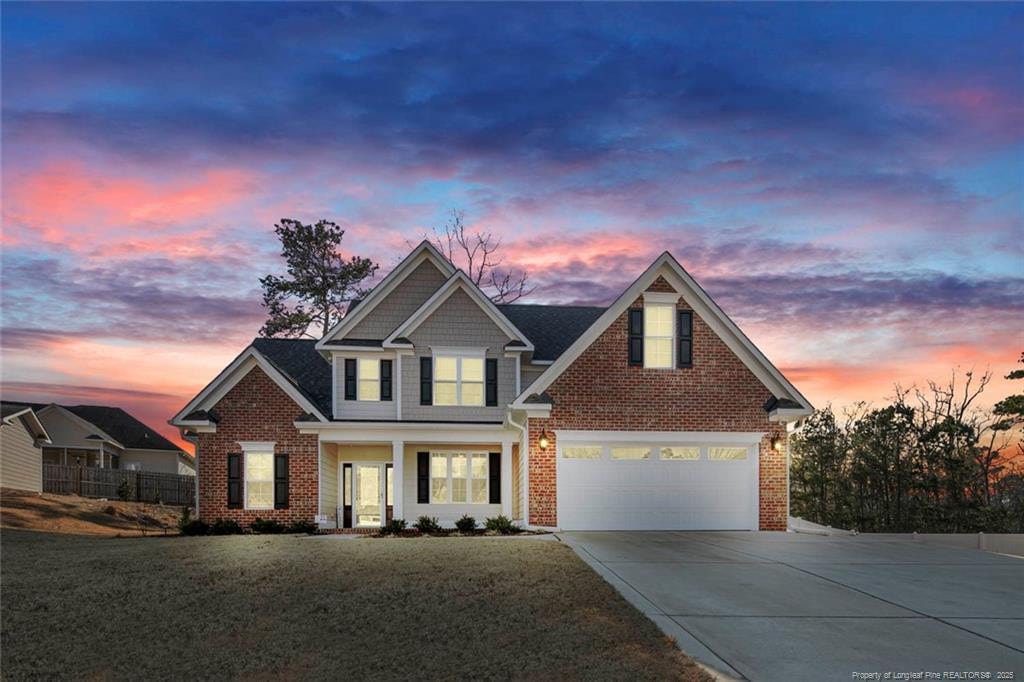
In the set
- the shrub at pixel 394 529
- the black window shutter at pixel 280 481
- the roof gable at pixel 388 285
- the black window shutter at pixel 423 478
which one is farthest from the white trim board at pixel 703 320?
the black window shutter at pixel 280 481

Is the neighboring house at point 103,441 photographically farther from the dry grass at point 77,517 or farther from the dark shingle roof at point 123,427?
the dry grass at point 77,517

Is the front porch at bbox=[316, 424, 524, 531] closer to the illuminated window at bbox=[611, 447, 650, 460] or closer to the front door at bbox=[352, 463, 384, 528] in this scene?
the front door at bbox=[352, 463, 384, 528]

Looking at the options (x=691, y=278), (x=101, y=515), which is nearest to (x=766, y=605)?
(x=691, y=278)

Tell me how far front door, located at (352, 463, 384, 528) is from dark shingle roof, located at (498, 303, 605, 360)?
6652 millimetres

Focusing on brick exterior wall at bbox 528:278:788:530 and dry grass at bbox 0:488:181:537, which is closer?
brick exterior wall at bbox 528:278:788:530

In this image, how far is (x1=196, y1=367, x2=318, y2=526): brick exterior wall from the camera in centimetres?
2634

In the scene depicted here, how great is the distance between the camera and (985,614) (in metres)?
11.8

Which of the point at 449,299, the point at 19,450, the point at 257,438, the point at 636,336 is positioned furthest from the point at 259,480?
the point at 19,450

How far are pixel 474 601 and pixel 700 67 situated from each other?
15.3 meters

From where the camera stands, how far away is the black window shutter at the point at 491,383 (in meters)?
28.2

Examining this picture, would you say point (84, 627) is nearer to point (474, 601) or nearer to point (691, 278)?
point (474, 601)

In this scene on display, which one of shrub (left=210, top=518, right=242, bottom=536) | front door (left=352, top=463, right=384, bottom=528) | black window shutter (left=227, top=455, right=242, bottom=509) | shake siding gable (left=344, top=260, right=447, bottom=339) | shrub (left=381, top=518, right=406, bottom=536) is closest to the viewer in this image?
shrub (left=381, top=518, right=406, bottom=536)

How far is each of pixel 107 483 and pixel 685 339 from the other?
110 ft

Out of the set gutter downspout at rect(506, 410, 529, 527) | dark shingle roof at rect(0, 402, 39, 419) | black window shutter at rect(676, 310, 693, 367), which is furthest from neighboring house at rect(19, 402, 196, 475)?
black window shutter at rect(676, 310, 693, 367)
